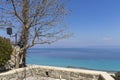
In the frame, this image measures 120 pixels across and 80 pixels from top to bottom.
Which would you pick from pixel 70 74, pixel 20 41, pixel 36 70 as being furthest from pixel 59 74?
pixel 20 41

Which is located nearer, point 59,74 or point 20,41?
point 59,74

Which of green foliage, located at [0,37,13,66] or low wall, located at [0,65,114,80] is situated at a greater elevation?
green foliage, located at [0,37,13,66]

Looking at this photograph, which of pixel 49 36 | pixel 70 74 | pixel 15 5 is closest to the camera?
pixel 70 74

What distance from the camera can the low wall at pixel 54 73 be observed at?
785 centimetres

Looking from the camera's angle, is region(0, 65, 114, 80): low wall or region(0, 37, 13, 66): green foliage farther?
region(0, 37, 13, 66): green foliage

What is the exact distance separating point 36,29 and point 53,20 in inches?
37.3

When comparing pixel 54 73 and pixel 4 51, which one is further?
pixel 54 73

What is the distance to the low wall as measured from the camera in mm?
7850

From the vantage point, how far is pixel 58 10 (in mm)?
10164

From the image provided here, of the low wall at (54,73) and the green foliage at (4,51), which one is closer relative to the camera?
the low wall at (54,73)

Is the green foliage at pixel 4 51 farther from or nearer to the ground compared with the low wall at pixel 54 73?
farther from the ground

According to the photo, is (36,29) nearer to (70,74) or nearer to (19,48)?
(19,48)

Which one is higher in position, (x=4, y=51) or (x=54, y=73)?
(x=4, y=51)

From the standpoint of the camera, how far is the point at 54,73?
30.2 feet
